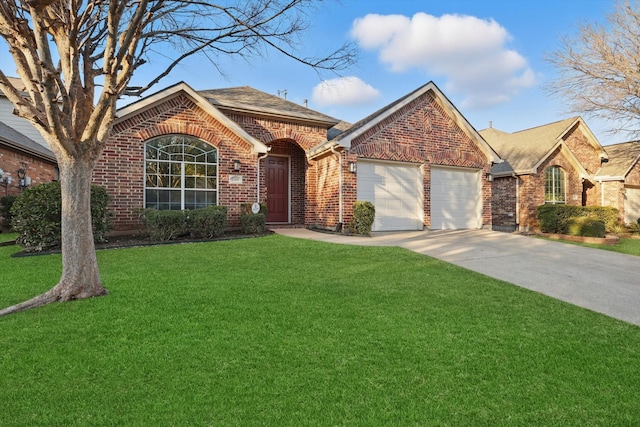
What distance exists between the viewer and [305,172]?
556 inches

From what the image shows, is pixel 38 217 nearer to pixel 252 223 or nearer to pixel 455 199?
pixel 252 223

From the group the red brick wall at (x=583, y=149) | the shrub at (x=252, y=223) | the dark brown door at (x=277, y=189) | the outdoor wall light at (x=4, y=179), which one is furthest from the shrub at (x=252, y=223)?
the red brick wall at (x=583, y=149)

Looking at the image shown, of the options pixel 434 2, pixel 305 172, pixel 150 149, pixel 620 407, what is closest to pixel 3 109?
pixel 150 149

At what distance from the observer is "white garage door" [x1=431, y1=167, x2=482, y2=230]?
13180 millimetres

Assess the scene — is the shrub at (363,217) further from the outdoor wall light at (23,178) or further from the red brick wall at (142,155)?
the outdoor wall light at (23,178)

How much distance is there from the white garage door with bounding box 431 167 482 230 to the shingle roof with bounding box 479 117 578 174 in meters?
3.66

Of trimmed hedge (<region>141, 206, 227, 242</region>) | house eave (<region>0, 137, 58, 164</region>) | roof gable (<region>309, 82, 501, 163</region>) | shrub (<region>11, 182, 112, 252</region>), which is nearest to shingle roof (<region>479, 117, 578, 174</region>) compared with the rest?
roof gable (<region>309, 82, 501, 163</region>)

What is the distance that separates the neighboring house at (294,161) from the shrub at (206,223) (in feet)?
4.62

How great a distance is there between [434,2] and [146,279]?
989 cm

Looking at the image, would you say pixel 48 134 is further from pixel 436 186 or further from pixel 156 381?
pixel 436 186

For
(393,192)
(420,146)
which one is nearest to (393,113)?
(420,146)

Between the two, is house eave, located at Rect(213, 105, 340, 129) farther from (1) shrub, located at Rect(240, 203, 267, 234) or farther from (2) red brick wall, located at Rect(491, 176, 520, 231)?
(2) red brick wall, located at Rect(491, 176, 520, 231)

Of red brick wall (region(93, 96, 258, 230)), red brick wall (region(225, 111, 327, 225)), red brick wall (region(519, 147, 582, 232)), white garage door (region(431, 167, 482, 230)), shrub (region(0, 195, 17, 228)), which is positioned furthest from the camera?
red brick wall (region(519, 147, 582, 232))

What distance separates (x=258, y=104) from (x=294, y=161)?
2.65 metres
